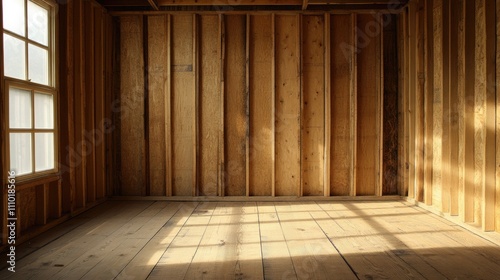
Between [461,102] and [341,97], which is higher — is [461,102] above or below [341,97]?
below

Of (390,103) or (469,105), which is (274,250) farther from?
(390,103)

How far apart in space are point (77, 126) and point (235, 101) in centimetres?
218

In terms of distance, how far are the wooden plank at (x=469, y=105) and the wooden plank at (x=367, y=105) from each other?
1.62 meters

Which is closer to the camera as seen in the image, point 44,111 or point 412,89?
point 44,111

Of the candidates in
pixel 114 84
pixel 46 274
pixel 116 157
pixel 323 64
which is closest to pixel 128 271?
pixel 46 274

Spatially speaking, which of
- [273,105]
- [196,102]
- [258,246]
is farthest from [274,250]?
[196,102]

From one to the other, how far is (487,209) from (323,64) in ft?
9.49

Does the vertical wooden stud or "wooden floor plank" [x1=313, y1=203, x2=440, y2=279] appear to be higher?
the vertical wooden stud

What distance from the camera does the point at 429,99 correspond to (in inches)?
187

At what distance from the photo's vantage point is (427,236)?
3605 mm

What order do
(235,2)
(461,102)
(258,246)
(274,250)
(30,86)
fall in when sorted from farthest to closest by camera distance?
(235,2) → (461,102) → (30,86) → (258,246) → (274,250)

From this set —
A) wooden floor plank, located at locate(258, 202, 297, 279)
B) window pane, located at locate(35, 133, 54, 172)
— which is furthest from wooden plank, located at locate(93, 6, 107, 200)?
wooden floor plank, located at locate(258, 202, 297, 279)

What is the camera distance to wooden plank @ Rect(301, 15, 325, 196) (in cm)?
550

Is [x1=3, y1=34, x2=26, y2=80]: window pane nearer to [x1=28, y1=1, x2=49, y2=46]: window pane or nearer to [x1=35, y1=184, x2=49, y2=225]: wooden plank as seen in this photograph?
[x1=28, y1=1, x2=49, y2=46]: window pane
